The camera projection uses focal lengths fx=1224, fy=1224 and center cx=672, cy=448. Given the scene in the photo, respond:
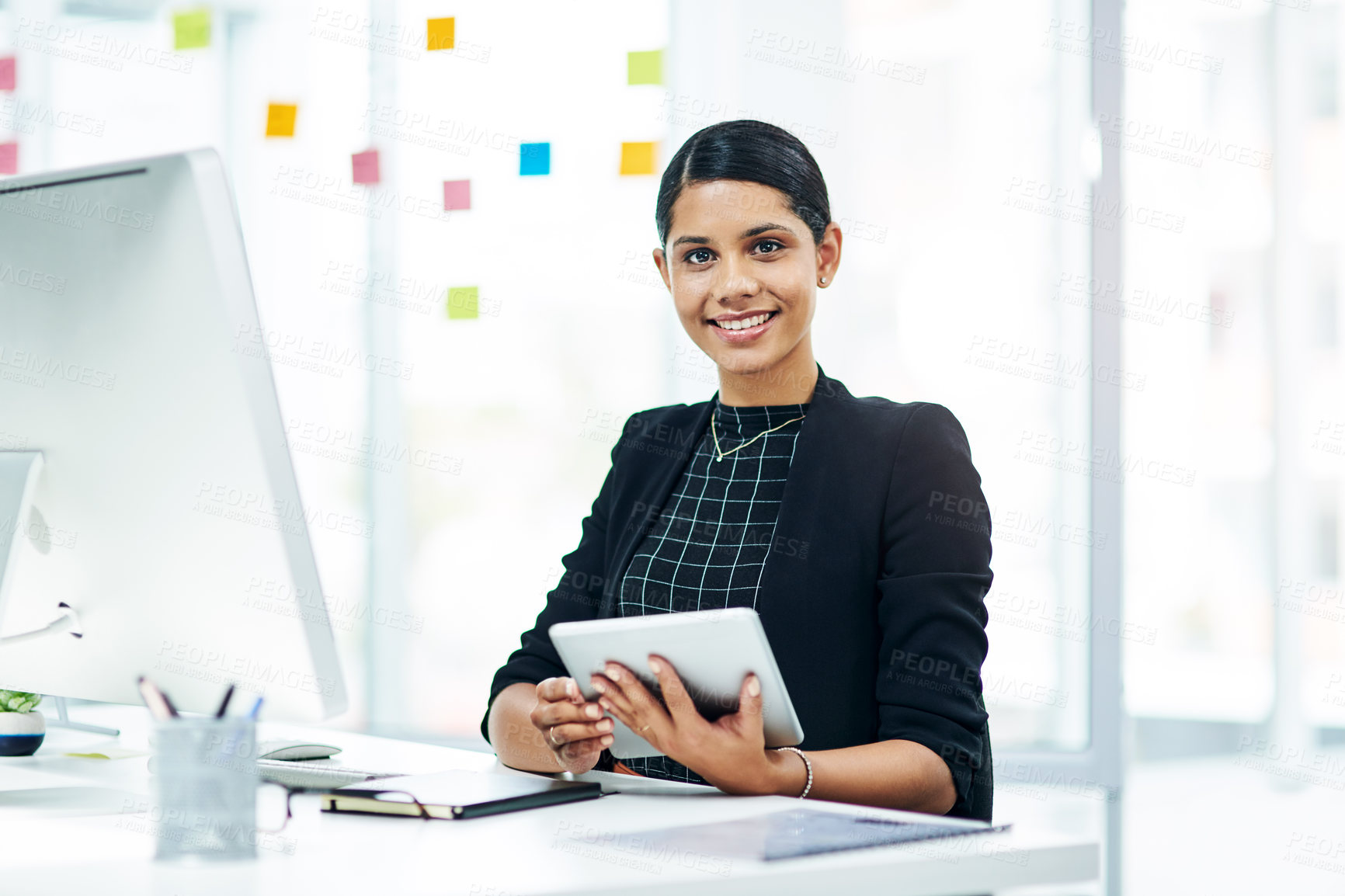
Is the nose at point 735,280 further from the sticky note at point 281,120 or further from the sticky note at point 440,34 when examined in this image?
the sticky note at point 281,120

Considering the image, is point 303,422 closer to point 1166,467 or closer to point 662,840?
point 1166,467

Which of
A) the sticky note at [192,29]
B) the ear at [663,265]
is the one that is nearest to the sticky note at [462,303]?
the sticky note at [192,29]

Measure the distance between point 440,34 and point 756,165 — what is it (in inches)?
61.1

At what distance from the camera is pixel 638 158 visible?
2592 millimetres

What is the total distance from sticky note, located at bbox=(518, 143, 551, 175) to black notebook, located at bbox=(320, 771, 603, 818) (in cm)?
180

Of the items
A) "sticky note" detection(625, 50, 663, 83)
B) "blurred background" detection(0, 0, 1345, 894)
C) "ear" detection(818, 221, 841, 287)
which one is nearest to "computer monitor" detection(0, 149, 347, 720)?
"ear" detection(818, 221, 841, 287)

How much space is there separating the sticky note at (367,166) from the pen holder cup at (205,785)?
7.11 feet

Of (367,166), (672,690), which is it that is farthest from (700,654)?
(367,166)

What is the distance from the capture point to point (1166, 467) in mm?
2299

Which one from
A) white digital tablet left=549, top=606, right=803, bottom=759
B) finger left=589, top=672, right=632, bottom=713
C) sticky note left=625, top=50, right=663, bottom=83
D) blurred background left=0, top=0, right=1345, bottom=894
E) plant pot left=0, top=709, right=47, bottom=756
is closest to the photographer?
white digital tablet left=549, top=606, right=803, bottom=759

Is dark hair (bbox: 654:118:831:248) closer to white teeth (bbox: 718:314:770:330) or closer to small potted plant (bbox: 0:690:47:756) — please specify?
white teeth (bbox: 718:314:770:330)

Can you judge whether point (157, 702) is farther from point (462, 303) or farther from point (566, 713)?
point (462, 303)

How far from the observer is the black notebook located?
3.14 feet

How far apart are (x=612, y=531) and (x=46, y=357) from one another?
0.81 meters
